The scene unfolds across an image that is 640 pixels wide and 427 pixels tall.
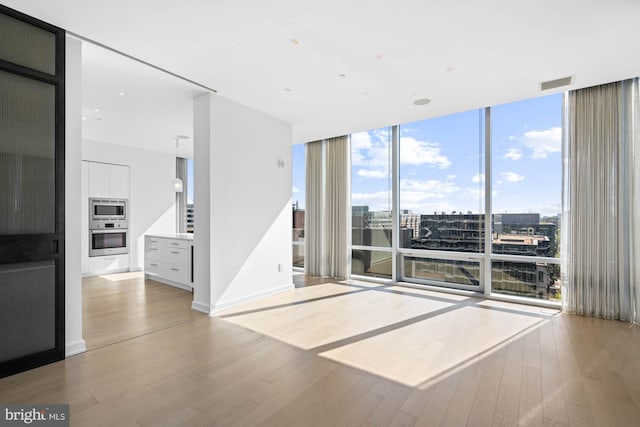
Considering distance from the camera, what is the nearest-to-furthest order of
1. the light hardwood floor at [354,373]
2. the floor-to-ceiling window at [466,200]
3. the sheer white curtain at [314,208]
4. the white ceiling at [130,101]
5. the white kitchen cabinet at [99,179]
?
the light hardwood floor at [354,373], the white ceiling at [130,101], the floor-to-ceiling window at [466,200], the white kitchen cabinet at [99,179], the sheer white curtain at [314,208]

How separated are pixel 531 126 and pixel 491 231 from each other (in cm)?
167

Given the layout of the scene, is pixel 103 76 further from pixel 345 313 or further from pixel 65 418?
pixel 345 313

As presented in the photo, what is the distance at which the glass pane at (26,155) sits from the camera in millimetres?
2377

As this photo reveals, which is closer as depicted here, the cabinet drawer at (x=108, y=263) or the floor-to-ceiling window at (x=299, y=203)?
the cabinet drawer at (x=108, y=263)

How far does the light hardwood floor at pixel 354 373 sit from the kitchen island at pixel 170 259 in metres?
1.45

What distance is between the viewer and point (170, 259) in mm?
5535

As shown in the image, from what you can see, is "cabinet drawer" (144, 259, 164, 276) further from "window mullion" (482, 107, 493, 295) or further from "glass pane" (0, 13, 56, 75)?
"window mullion" (482, 107, 493, 295)

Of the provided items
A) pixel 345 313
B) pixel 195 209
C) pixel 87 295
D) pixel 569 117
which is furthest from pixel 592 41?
pixel 87 295

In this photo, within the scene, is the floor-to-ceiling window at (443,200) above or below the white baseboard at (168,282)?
above

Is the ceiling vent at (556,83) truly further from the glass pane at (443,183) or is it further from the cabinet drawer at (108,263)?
the cabinet drawer at (108,263)

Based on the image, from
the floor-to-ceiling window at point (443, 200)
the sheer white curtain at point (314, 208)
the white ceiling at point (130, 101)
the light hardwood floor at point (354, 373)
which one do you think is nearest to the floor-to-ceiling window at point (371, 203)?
the floor-to-ceiling window at point (443, 200)

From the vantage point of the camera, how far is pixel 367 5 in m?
2.38

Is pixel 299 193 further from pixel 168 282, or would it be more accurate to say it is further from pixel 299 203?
pixel 168 282

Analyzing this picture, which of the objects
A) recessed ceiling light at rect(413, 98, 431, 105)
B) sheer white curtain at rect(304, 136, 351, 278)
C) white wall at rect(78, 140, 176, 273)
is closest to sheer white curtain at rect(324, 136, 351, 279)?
sheer white curtain at rect(304, 136, 351, 278)
